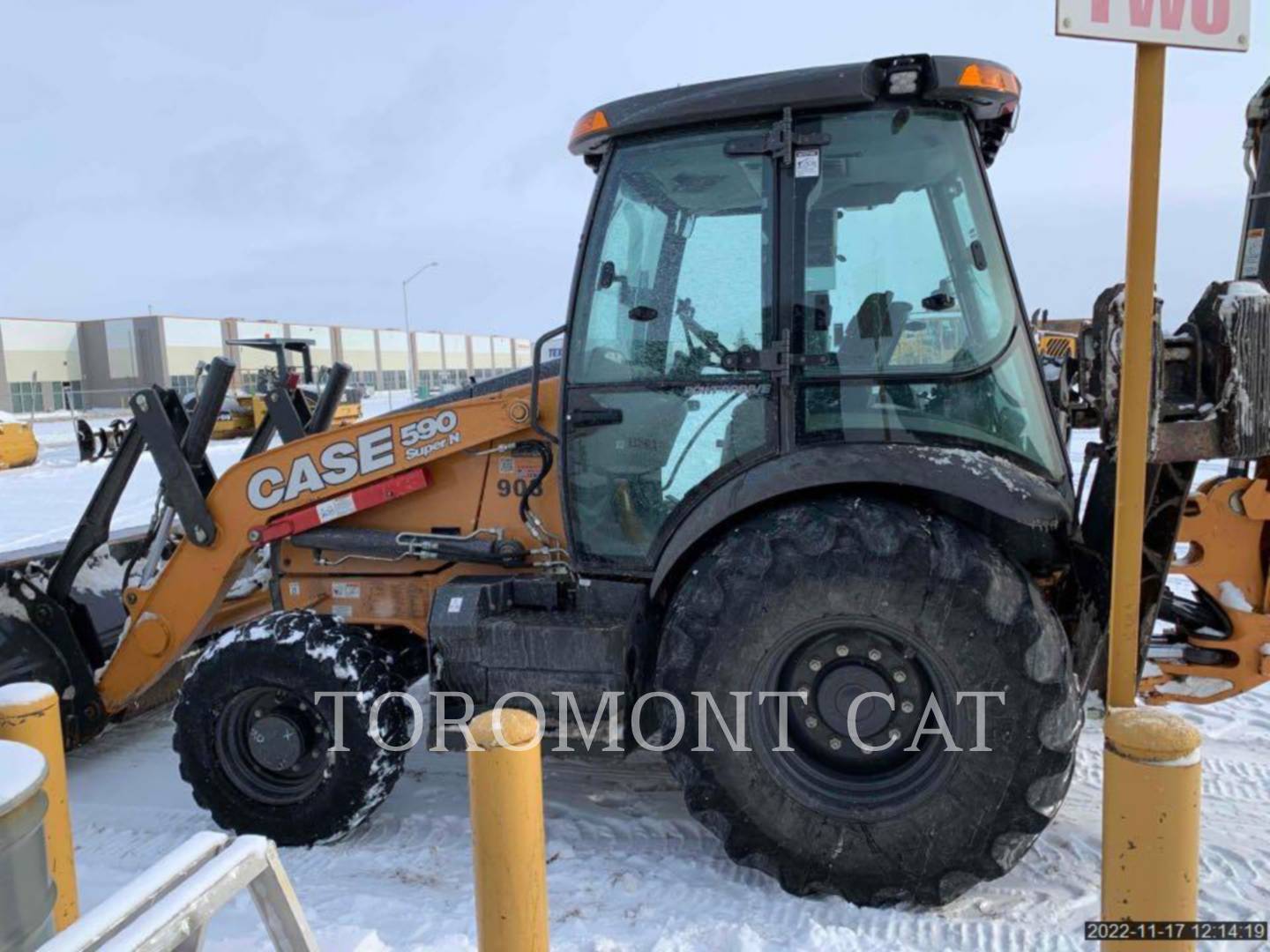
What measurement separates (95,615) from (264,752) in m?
1.64

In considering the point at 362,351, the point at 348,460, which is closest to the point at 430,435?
the point at 348,460

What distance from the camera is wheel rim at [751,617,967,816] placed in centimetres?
283

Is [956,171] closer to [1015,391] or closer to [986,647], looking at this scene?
[1015,391]

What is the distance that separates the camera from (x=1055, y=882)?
9.73ft

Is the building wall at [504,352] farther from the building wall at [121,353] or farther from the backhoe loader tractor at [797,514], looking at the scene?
the backhoe loader tractor at [797,514]

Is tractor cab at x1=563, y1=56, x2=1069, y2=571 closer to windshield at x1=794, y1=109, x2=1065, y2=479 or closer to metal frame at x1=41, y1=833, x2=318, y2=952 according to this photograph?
windshield at x1=794, y1=109, x2=1065, y2=479

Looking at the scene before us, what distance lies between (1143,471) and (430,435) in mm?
2677

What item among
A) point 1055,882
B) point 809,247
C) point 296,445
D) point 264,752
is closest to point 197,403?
point 296,445

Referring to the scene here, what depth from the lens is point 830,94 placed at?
291cm

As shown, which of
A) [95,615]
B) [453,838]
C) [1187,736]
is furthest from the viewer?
[95,615]

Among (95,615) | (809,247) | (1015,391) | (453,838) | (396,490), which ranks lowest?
→ (453,838)

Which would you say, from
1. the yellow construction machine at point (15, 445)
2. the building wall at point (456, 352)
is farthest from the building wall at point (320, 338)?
the yellow construction machine at point (15, 445)

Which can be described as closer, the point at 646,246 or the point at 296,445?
the point at 646,246

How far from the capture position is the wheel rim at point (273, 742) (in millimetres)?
3576
